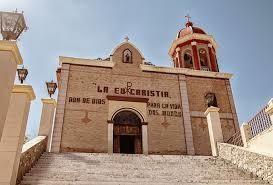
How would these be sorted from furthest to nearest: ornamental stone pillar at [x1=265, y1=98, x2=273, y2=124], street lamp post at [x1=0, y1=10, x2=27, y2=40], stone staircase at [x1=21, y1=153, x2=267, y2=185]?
ornamental stone pillar at [x1=265, y1=98, x2=273, y2=124], stone staircase at [x1=21, y1=153, x2=267, y2=185], street lamp post at [x1=0, y1=10, x2=27, y2=40]

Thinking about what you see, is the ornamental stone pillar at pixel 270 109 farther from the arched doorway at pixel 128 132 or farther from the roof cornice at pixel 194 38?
the roof cornice at pixel 194 38

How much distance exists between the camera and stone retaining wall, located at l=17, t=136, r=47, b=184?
7.09 meters

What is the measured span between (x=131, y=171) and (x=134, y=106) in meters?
8.55

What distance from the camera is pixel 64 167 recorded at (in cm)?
877

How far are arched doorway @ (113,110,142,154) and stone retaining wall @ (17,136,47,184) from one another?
601cm

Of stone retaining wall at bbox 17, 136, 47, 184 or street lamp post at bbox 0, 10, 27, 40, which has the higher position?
street lamp post at bbox 0, 10, 27, 40

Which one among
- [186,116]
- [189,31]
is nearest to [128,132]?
[186,116]

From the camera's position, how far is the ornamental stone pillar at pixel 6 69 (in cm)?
466

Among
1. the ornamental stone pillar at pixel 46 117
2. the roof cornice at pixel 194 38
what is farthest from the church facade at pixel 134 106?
the ornamental stone pillar at pixel 46 117

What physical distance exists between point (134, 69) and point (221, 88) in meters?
6.22

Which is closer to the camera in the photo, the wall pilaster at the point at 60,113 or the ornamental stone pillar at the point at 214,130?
the ornamental stone pillar at the point at 214,130

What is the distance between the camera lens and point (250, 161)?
9461mm

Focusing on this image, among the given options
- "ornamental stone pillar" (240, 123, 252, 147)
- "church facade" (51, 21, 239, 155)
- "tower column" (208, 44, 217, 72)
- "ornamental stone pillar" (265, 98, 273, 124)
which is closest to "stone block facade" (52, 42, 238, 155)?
"church facade" (51, 21, 239, 155)

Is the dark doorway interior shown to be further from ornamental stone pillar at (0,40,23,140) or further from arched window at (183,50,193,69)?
ornamental stone pillar at (0,40,23,140)
